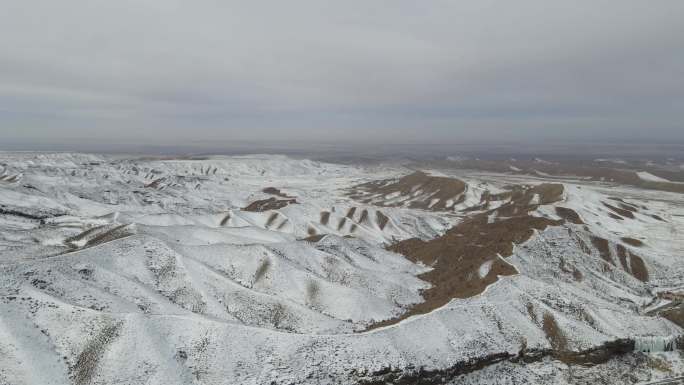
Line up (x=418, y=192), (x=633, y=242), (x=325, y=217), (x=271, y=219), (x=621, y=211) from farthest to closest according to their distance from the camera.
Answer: (x=418, y=192) < (x=621, y=211) < (x=325, y=217) < (x=271, y=219) < (x=633, y=242)

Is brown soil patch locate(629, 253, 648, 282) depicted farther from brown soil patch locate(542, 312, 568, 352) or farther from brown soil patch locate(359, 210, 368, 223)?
brown soil patch locate(359, 210, 368, 223)

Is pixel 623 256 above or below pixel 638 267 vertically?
above

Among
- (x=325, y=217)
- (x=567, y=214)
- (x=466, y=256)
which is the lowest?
Result: (x=325, y=217)

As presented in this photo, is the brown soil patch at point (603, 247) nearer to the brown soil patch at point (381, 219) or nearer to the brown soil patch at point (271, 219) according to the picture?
the brown soil patch at point (381, 219)

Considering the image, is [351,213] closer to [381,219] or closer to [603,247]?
[381,219]

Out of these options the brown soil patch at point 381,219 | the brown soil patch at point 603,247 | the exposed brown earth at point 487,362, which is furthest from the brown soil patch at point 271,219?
the brown soil patch at point 603,247

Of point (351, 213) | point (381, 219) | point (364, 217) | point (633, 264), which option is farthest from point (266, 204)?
point (633, 264)
